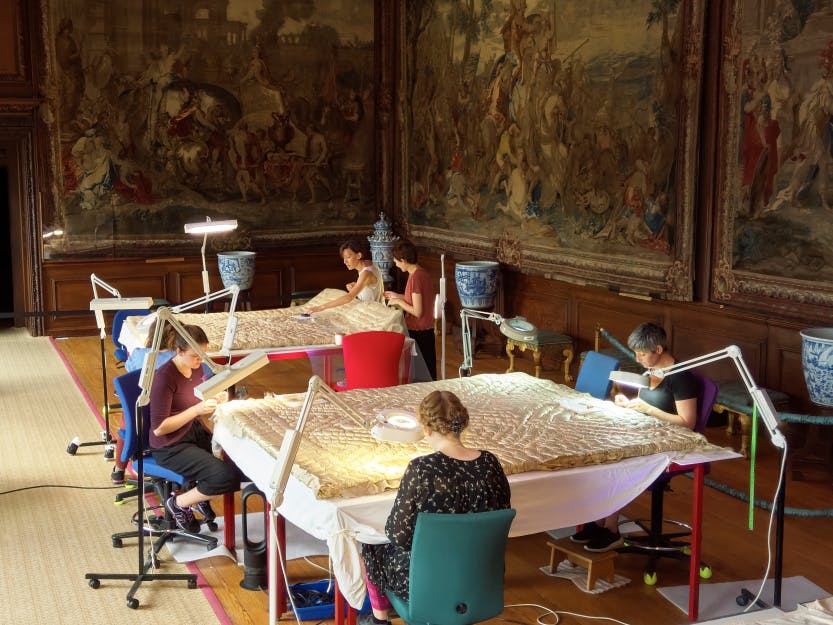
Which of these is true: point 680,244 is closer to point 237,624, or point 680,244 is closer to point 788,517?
point 788,517

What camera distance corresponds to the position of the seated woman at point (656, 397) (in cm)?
592

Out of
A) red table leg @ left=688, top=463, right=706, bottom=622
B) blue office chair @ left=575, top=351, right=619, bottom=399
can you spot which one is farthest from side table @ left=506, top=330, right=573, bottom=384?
red table leg @ left=688, top=463, right=706, bottom=622

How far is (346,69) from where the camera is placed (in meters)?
15.4

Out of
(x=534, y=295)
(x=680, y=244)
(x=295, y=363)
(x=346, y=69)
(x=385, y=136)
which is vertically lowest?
(x=295, y=363)

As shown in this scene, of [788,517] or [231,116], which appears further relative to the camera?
[231,116]

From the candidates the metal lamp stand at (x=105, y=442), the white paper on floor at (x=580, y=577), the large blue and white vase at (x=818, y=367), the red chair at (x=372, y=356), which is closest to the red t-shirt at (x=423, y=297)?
the red chair at (x=372, y=356)

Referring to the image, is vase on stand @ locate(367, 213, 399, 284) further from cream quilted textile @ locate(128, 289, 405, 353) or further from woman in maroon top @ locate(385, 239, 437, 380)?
woman in maroon top @ locate(385, 239, 437, 380)

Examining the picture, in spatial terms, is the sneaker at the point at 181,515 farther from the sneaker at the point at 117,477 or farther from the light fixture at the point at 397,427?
the light fixture at the point at 397,427

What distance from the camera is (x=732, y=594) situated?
5.82 m

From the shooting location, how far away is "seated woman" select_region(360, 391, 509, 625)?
4.29 meters

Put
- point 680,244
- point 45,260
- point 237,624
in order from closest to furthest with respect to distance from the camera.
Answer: point 237,624
point 680,244
point 45,260

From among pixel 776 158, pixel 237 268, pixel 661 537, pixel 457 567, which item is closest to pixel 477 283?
pixel 237 268

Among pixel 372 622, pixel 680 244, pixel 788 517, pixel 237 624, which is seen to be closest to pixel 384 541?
pixel 372 622

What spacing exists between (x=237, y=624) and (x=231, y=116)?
1045cm
